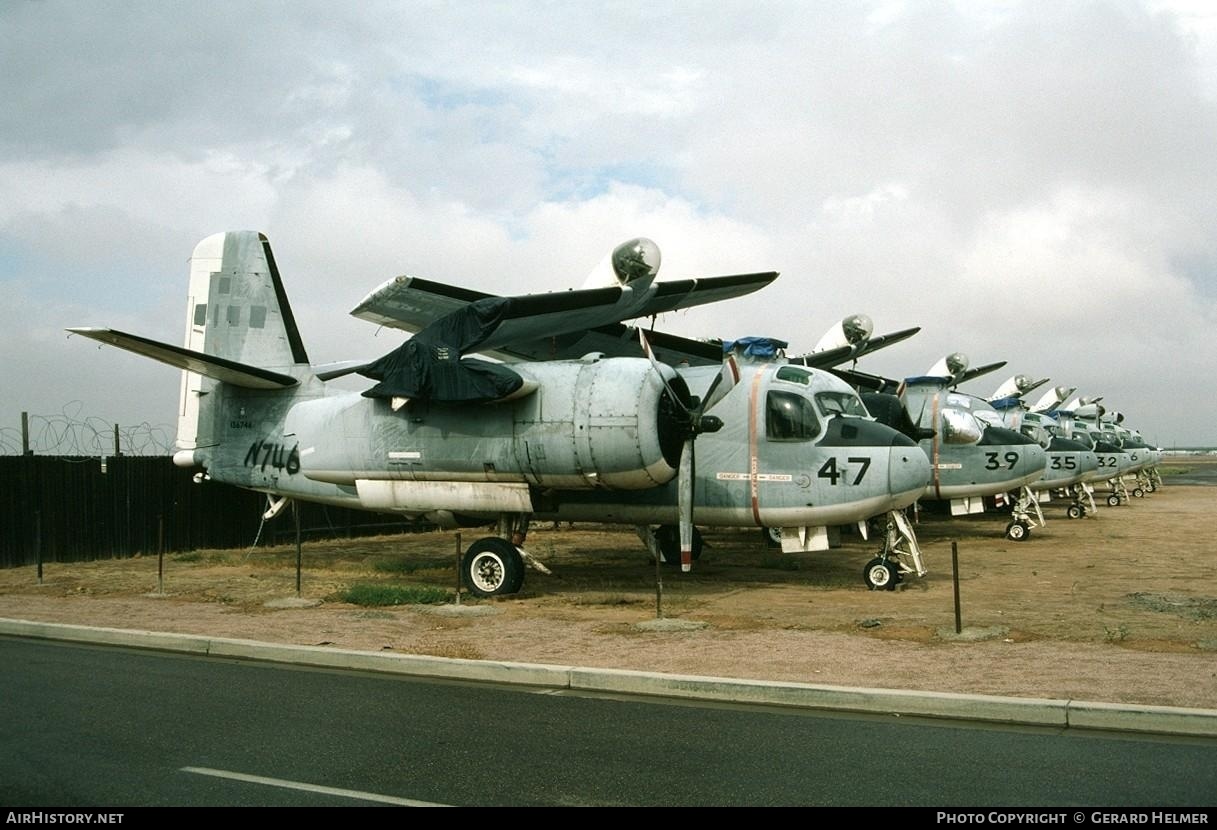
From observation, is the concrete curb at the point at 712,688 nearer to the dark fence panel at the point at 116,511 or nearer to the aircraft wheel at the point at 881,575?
the aircraft wheel at the point at 881,575

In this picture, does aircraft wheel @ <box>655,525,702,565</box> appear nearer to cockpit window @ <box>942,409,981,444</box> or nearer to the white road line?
cockpit window @ <box>942,409,981,444</box>

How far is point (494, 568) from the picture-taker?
15617mm

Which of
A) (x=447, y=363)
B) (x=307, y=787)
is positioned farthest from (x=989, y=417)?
(x=307, y=787)

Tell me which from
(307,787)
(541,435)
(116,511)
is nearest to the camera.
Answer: (307,787)

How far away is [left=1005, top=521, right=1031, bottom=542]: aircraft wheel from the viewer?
26.0 m

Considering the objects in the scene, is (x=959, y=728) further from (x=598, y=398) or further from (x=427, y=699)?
(x=598, y=398)

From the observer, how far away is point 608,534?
101 feet

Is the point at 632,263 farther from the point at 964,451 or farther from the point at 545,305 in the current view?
the point at 964,451

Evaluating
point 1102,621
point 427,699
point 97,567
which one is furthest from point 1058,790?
point 97,567

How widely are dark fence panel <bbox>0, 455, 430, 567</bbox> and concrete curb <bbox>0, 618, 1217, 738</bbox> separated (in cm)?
855

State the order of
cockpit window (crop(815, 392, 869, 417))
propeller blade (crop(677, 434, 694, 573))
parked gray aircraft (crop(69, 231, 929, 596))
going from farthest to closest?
1. cockpit window (crop(815, 392, 869, 417))
2. propeller blade (crop(677, 434, 694, 573))
3. parked gray aircraft (crop(69, 231, 929, 596))

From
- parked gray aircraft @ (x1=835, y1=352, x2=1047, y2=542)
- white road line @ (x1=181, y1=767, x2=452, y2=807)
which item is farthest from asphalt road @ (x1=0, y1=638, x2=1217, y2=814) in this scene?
parked gray aircraft @ (x1=835, y1=352, x2=1047, y2=542)

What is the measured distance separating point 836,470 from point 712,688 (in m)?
7.41

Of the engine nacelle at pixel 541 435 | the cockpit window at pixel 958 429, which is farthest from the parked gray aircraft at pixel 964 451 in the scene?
the engine nacelle at pixel 541 435
